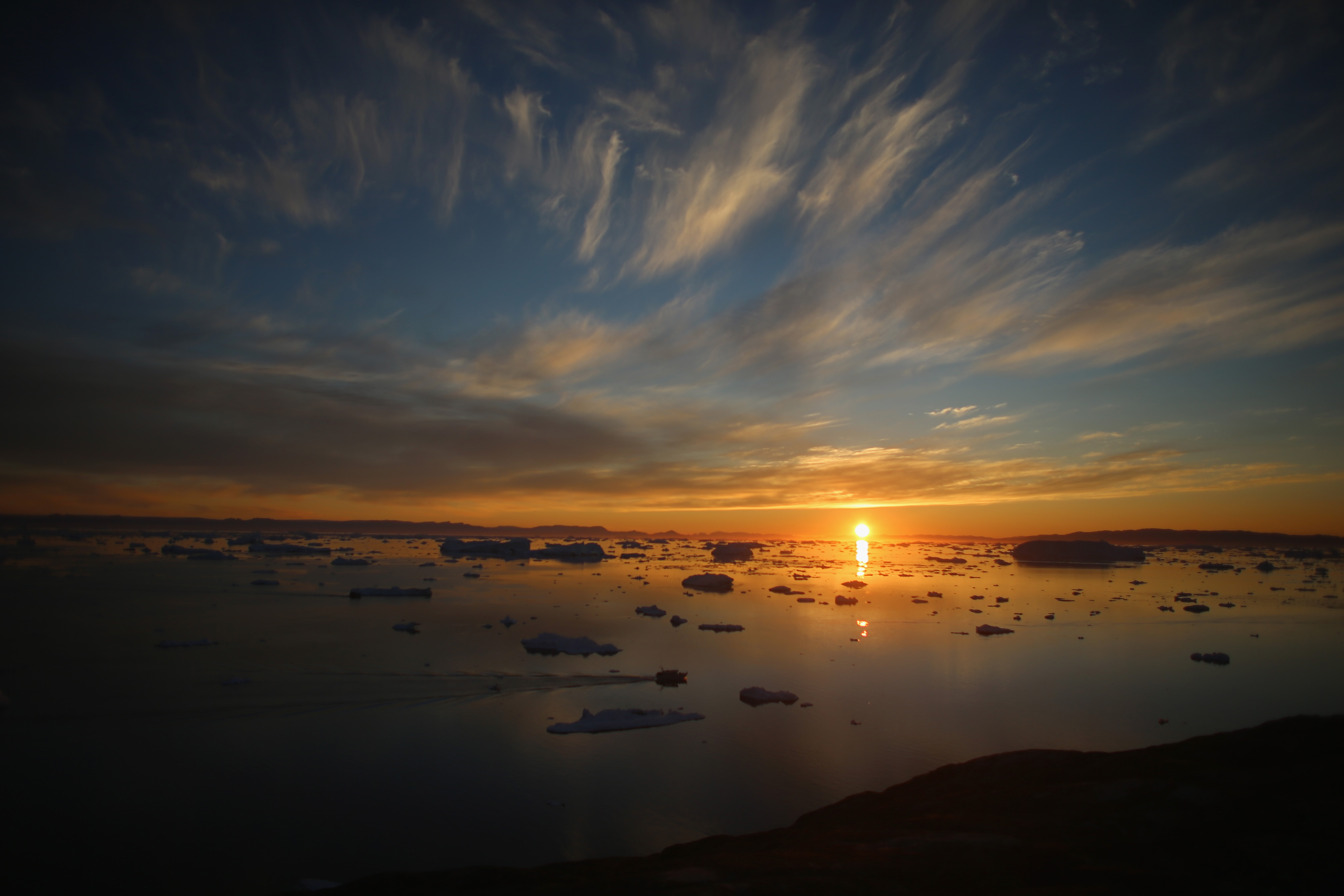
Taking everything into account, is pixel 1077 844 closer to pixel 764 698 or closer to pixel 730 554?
pixel 764 698

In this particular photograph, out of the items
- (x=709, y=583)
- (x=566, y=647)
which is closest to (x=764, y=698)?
(x=566, y=647)

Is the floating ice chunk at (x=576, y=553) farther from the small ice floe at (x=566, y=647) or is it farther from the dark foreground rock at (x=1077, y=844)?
the dark foreground rock at (x=1077, y=844)

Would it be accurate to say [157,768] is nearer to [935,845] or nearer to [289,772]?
[289,772]

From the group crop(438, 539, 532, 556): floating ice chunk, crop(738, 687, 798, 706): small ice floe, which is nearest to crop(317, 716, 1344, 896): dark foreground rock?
crop(738, 687, 798, 706): small ice floe

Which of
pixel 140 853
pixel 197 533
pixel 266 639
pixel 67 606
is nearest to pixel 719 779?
pixel 140 853

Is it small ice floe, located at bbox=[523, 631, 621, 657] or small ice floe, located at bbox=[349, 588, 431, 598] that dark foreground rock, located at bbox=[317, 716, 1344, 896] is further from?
small ice floe, located at bbox=[349, 588, 431, 598]

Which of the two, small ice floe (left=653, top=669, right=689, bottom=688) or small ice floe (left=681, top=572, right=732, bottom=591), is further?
small ice floe (left=681, top=572, right=732, bottom=591)
